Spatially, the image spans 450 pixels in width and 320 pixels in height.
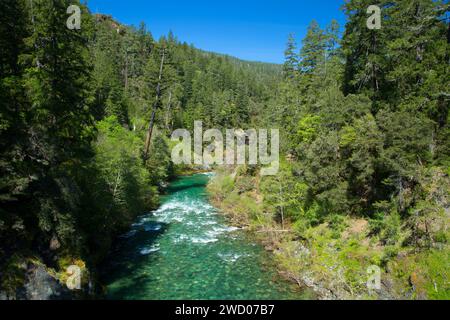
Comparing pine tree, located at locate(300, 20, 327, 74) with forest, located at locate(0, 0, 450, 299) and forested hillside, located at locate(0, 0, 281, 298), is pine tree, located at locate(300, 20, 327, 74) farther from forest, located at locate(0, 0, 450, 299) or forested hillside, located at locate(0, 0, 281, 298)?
forested hillside, located at locate(0, 0, 281, 298)

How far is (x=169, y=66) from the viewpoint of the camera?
35.8m

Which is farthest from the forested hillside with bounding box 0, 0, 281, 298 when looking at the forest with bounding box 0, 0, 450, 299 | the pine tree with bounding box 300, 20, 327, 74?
the pine tree with bounding box 300, 20, 327, 74

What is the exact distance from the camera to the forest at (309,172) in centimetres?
1232

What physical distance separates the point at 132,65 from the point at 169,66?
5264cm

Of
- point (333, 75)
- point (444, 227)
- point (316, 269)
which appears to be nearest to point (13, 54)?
point (316, 269)

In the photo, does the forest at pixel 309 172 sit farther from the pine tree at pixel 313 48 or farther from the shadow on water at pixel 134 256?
the pine tree at pixel 313 48

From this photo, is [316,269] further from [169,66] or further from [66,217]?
[169,66]

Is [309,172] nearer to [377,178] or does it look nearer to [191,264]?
[377,178]

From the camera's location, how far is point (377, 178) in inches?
733

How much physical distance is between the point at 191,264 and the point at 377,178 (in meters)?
12.7

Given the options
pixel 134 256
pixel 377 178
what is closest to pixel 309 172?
pixel 377 178

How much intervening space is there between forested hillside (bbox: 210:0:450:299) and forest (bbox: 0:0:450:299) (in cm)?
8

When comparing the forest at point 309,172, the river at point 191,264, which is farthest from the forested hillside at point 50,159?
the river at point 191,264
